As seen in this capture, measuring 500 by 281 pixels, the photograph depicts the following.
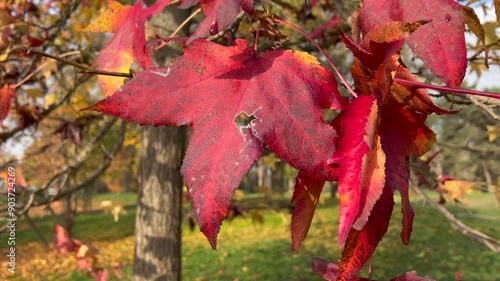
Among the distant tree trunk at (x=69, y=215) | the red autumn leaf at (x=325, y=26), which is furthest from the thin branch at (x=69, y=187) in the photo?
the red autumn leaf at (x=325, y=26)

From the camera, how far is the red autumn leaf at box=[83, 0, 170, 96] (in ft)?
2.98

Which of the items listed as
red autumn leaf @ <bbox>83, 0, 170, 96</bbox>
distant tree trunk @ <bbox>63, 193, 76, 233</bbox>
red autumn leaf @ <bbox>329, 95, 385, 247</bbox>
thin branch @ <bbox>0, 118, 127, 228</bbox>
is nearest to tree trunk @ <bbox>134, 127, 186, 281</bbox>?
thin branch @ <bbox>0, 118, 127, 228</bbox>

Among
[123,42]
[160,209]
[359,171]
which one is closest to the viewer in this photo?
[359,171]

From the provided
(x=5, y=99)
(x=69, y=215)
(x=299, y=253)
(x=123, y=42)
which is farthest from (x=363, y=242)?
(x=69, y=215)

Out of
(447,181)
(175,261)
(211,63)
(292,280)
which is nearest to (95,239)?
(292,280)

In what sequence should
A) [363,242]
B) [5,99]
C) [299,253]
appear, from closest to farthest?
1. [363,242]
2. [5,99]
3. [299,253]

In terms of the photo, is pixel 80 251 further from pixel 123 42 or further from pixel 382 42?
pixel 382 42

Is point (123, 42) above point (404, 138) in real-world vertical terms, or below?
above

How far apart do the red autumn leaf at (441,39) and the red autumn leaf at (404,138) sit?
A: 0.22 feet

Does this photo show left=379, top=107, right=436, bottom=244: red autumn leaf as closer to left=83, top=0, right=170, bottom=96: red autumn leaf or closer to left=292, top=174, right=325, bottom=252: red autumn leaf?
left=292, top=174, right=325, bottom=252: red autumn leaf

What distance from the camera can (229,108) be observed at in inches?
22.0

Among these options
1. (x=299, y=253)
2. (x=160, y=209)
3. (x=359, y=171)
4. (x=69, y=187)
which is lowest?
(x=299, y=253)

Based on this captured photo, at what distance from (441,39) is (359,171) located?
245 mm

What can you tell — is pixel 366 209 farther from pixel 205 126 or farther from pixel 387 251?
pixel 387 251
